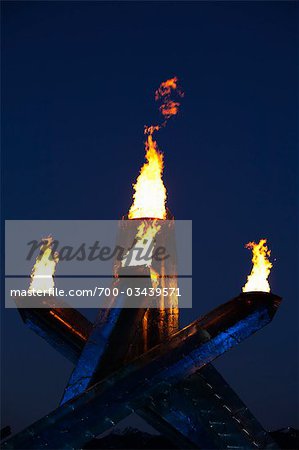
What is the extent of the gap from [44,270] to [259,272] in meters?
4.52

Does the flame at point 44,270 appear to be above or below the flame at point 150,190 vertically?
below

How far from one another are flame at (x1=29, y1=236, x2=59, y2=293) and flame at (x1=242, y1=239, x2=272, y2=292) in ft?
13.6

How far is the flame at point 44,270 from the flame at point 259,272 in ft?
13.6

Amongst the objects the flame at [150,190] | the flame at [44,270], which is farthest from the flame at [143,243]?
the flame at [44,270]

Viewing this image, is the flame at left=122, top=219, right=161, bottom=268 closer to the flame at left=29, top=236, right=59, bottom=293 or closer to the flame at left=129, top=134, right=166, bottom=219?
the flame at left=129, top=134, right=166, bottom=219

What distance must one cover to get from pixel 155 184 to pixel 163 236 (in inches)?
50.6

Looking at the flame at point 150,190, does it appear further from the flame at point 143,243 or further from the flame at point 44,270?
the flame at point 44,270

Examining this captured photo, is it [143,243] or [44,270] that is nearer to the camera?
[143,243]

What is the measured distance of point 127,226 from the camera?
11469 millimetres

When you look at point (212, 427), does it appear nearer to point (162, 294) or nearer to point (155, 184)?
point (162, 294)

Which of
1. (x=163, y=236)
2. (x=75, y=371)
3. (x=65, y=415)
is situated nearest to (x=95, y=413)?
(x=65, y=415)

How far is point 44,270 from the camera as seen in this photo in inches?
503

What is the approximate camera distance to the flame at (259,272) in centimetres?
1050

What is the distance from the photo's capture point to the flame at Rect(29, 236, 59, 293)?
1273 centimetres
